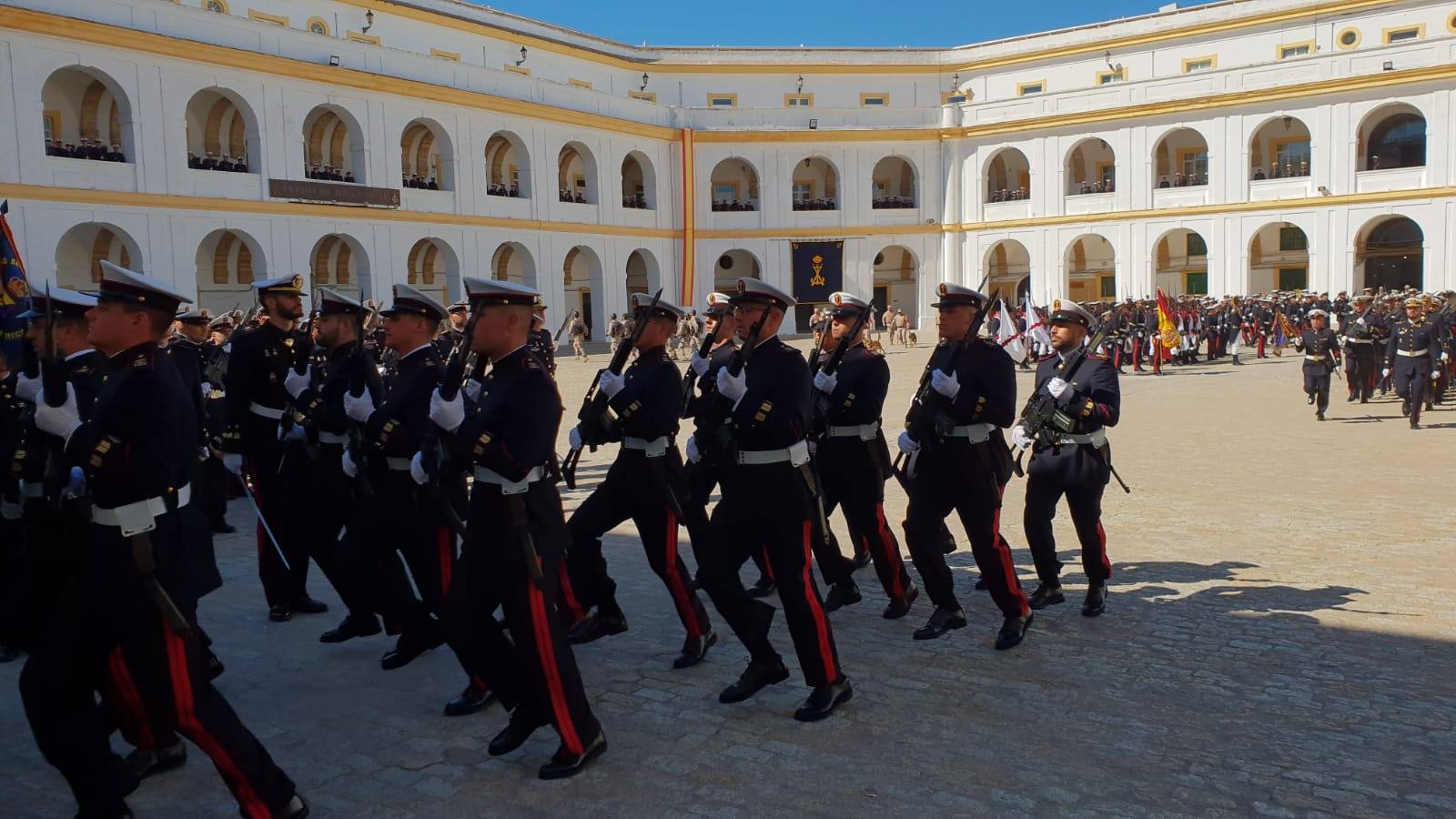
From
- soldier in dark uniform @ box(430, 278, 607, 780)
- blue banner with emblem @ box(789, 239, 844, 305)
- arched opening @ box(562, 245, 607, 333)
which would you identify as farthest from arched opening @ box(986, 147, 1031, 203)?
soldier in dark uniform @ box(430, 278, 607, 780)

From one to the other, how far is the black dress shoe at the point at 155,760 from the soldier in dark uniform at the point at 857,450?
3.60m

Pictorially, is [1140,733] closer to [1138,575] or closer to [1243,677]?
[1243,677]

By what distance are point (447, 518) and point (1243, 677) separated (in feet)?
12.7

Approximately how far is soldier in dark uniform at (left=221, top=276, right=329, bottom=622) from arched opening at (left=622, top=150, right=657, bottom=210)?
35112 mm

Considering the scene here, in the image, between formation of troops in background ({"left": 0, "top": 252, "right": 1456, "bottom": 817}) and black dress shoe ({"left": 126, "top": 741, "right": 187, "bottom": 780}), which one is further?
black dress shoe ({"left": 126, "top": 741, "right": 187, "bottom": 780})

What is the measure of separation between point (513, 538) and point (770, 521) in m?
1.24

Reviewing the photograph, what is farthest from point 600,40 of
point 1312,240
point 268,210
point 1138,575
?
point 1138,575

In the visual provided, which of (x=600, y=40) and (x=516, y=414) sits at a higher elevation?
(x=600, y=40)

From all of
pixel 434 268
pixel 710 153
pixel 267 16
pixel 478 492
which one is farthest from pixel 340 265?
pixel 478 492

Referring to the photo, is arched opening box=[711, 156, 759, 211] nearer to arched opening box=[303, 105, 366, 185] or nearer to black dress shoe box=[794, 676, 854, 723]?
arched opening box=[303, 105, 366, 185]

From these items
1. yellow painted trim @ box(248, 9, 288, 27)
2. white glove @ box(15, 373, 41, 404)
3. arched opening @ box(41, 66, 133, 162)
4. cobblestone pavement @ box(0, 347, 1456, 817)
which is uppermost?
yellow painted trim @ box(248, 9, 288, 27)

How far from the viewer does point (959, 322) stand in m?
6.24

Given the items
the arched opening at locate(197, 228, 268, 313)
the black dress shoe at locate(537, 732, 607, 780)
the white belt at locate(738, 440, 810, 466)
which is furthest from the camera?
the arched opening at locate(197, 228, 268, 313)

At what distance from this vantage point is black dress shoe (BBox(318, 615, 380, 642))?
6.13 metres
